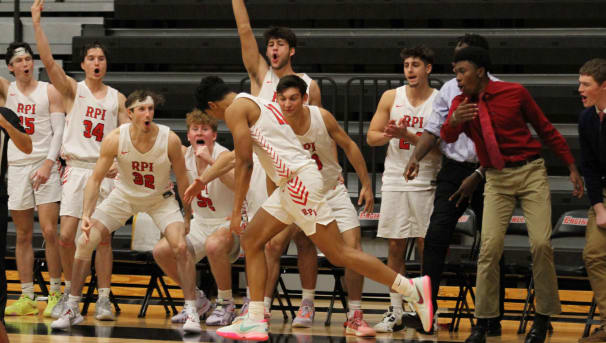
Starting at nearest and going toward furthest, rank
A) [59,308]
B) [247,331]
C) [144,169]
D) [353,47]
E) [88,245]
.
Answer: [247,331] < [88,245] < [144,169] < [59,308] < [353,47]

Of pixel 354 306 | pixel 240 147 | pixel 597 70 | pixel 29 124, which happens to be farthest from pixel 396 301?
pixel 29 124

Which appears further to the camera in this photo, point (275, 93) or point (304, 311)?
point (275, 93)

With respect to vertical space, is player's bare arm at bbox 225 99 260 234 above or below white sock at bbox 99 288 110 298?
above

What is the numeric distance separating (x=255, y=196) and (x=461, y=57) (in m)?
1.99

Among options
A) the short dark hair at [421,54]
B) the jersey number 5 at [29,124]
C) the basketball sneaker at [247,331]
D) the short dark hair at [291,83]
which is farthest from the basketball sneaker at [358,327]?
the jersey number 5 at [29,124]

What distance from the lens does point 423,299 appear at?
16.9 feet

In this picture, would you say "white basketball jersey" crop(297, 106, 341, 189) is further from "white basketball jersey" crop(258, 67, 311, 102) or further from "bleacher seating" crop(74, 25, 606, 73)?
"bleacher seating" crop(74, 25, 606, 73)

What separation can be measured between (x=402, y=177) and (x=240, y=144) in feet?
4.69

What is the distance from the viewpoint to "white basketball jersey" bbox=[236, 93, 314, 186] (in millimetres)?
5160

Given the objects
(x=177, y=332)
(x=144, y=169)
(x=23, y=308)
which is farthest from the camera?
(x=23, y=308)

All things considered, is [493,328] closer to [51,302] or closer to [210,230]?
[210,230]

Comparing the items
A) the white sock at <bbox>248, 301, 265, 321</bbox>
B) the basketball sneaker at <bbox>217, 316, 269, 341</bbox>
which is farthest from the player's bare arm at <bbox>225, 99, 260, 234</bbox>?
the basketball sneaker at <bbox>217, 316, 269, 341</bbox>

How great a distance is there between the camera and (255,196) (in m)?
6.40

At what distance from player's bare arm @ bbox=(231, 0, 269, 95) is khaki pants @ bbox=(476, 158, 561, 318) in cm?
209
